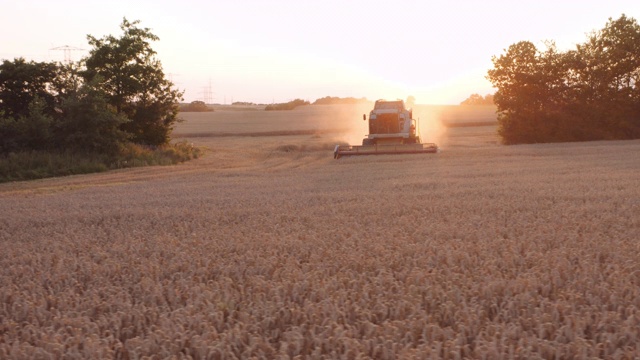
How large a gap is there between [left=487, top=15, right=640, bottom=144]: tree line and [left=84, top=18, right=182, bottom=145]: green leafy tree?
2326 centimetres

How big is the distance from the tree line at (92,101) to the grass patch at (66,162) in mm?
720

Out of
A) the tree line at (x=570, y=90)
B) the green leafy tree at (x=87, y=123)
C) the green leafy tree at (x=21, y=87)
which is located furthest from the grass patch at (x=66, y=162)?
the tree line at (x=570, y=90)

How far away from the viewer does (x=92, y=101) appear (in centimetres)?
3061

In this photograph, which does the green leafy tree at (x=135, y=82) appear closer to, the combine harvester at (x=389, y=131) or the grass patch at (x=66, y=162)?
the grass patch at (x=66, y=162)

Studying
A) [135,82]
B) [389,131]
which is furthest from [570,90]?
[135,82]

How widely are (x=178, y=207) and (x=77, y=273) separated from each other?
4471 millimetres

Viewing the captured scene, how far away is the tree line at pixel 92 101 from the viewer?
30453mm

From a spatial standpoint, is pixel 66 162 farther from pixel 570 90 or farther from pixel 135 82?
pixel 570 90

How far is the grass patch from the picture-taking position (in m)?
27.0

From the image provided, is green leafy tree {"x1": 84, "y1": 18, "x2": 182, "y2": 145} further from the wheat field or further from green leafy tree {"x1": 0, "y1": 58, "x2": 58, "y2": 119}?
the wheat field

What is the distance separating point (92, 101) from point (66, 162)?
Answer: 11.7 feet

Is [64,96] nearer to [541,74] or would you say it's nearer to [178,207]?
[178,207]

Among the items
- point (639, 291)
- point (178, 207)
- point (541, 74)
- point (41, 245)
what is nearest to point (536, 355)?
point (639, 291)

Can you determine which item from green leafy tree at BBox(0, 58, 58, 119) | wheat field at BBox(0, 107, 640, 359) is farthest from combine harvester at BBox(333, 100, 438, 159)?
wheat field at BBox(0, 107, 640, 359)
